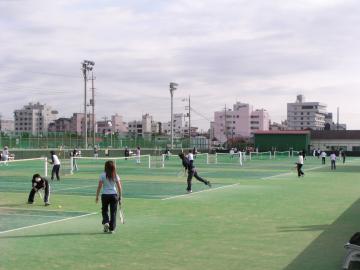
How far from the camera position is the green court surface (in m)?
9.80

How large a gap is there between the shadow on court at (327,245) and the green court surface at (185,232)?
16 mm

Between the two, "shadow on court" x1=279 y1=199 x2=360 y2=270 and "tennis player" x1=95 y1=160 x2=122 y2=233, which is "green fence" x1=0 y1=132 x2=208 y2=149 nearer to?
"tennis player" x1=95 y1=160 x2=122 y2=233

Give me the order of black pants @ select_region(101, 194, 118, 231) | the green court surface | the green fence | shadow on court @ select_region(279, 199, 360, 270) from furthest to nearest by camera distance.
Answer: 1. the green fence
2. black pants @ select_region(101, 194, 118, 231)
3. the green court surface
4. shadow on court @ select_region(279, 199, 360, 270)

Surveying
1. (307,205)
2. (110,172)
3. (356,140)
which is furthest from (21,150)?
(356,140)

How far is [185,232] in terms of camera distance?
12789 mm

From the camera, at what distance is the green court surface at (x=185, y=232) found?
980 centimetres

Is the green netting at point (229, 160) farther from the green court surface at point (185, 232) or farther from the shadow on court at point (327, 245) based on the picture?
the shadow on court at point (327, 245)

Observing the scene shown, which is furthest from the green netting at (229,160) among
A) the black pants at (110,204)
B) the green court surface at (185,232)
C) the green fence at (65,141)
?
the black pants at (110,204)

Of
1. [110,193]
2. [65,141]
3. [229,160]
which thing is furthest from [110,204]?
[65,141]

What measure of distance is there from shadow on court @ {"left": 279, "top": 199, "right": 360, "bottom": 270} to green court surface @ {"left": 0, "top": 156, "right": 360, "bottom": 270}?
0.6 inches

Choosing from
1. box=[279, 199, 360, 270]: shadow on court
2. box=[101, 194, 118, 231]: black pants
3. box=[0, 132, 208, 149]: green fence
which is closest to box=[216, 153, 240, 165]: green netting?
box=[0, 132, 208, 149]: green fence

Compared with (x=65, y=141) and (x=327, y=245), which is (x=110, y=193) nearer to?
(x=327, y=245)

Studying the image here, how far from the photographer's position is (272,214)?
53.1 feet

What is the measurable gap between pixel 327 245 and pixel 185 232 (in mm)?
2992
